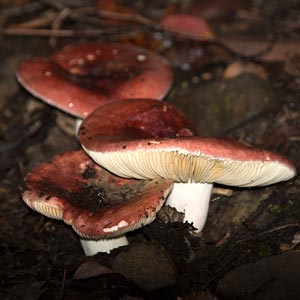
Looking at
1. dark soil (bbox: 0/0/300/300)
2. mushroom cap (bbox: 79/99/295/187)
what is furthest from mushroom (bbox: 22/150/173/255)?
dark soil (bbox: 0/0/300/300)

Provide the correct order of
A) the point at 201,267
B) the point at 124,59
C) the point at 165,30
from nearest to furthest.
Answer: the point at 201,267
the point at 124,59
the point at 165,30

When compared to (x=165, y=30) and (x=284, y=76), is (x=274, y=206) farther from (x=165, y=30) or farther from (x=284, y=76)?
(x=165, y=30)

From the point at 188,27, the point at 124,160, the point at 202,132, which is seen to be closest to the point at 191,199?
the point at 124,160

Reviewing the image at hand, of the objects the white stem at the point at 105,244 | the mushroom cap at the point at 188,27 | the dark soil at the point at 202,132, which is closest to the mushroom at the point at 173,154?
the dark soil at the point at 202,132

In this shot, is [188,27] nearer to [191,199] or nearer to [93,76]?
[93,76]

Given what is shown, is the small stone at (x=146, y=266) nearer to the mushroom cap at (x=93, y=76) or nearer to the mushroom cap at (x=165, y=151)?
the mushroom cap at (x=165, y=151)

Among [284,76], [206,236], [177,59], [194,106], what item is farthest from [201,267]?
[177,59]
